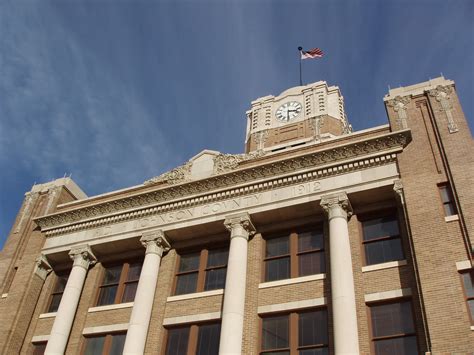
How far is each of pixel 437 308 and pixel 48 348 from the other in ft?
48.8

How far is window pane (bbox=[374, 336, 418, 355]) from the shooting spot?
→ 15805 millimetres

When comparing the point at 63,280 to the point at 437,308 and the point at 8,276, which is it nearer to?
the point at 8,276

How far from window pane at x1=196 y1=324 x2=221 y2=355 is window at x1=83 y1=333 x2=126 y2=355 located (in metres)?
3.51

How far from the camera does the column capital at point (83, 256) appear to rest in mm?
23547

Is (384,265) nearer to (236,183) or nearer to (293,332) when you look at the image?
(293,332)

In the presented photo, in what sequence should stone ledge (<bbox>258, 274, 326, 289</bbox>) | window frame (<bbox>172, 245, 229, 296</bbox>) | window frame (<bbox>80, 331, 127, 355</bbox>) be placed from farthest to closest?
1. window frame (<bbox>172, 245, 229, 296</bbox>)
2. window frame (<bbox>80, 331, 127, 355</bbox>)
3. stone ledge (<bbox>258, 274, 326, 289</bbox>)

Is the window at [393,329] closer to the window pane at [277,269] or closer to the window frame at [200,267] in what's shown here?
the window pane at [277,269]

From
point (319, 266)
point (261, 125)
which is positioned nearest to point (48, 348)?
point (319, 266)

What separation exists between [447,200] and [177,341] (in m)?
11.0

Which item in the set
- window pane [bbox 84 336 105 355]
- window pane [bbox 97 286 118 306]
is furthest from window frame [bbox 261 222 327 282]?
window pane [bbox 84 336 105 355]

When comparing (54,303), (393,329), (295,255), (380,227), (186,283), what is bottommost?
(393,329)

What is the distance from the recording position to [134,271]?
76.9 feet

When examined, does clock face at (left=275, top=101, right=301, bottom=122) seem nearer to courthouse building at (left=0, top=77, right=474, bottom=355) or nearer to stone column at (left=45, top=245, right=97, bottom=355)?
courthouse building at (left=0, top=77, right=474, bottom=355)

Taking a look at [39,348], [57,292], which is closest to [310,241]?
[57,292]
